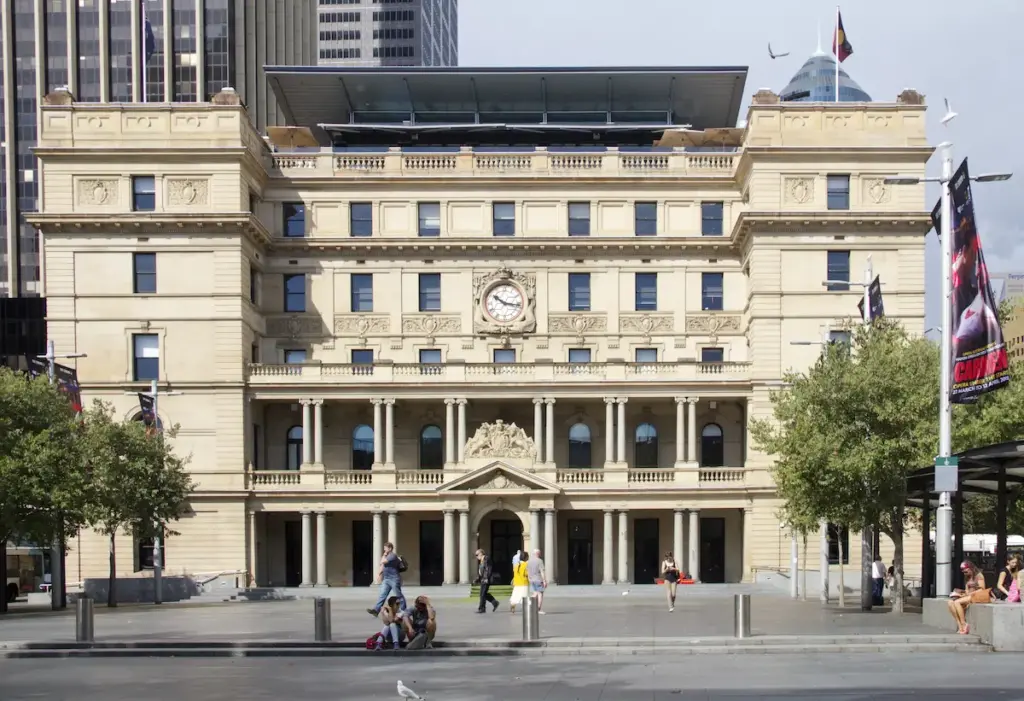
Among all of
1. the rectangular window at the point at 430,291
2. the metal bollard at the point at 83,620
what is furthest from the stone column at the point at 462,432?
the metal bollard at the point at 83,620

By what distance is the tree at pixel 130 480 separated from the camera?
54219 millimetres

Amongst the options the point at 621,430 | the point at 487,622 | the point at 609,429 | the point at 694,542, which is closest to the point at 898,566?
the point at 487,622

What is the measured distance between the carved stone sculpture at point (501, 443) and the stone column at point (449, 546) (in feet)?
9.66

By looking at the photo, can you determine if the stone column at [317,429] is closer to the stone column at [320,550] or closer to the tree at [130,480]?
the stone column at [320,550]

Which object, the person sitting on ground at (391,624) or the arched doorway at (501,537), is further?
the arched doorway at (501,537)

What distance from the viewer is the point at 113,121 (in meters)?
70.6

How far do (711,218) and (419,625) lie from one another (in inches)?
1843

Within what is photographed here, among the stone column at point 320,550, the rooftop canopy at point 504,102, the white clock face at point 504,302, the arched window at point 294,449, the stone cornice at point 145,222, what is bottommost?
the stone column at point 320,550

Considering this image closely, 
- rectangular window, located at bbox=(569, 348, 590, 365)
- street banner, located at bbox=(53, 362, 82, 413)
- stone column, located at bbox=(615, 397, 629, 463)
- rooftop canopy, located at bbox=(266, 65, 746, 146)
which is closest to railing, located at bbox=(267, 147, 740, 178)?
rooftop canopy, located at bbox=(266, 65, 746, 146)

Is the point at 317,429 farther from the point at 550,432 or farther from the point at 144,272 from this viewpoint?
the point at 550,432

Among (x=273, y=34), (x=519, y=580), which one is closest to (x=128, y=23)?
(x=273, y=34)

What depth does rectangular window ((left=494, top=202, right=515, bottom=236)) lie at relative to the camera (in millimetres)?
75188

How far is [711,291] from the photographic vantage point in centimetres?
7494

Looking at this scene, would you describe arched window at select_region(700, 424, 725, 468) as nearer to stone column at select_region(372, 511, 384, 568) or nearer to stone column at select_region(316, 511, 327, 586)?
stone column at select_region(372, 511, 384, 568)
